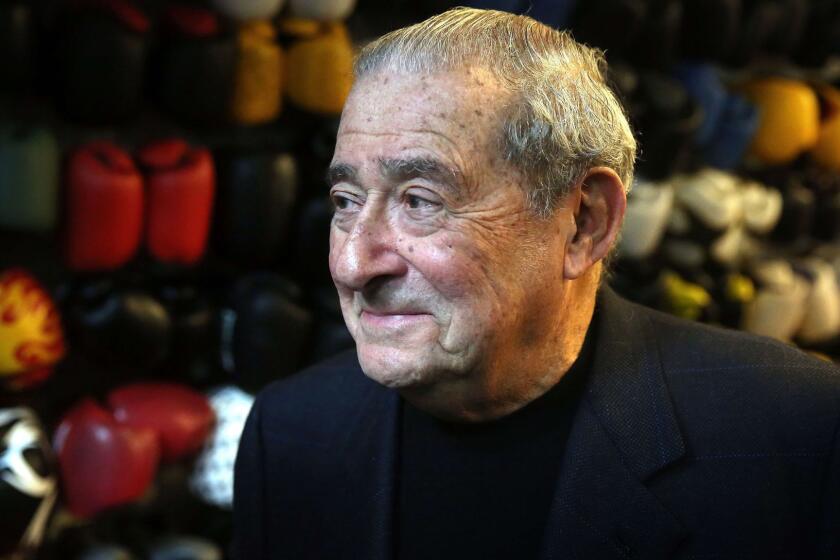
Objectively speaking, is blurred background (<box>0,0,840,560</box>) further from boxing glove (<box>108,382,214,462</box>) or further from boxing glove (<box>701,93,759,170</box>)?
boxing glove (<box>701,93,759,170</box>)

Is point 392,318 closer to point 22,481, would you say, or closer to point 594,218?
point 594,218

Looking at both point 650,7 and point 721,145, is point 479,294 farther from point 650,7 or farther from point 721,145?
point 721,145

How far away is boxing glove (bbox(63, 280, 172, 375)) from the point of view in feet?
7.70

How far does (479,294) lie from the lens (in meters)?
1.08

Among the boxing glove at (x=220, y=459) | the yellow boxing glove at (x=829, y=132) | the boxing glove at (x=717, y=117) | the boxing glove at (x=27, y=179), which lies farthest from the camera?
the yellow boxing glove at (x=829, y=132)

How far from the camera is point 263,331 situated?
2.51 m

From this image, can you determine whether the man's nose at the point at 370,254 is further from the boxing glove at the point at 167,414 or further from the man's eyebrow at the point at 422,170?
the boxing glove at the point at 167,414

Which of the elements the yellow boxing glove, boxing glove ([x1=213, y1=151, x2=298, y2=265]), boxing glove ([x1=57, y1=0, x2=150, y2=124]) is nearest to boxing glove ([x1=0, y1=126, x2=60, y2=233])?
→ boxing glove ([x1=57, y1=0, x2=150, y2=124])

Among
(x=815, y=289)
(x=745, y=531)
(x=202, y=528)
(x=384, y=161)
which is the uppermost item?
(x=384, y=161)

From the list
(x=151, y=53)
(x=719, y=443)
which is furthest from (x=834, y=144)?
(x=719, y=443)

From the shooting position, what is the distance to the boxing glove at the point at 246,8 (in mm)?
2490

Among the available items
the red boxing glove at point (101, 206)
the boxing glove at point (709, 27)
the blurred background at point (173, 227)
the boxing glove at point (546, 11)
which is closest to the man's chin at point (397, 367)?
the boxing glove at point (546, 11)

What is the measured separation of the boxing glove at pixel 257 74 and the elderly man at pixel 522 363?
142 centimetres

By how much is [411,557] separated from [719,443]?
42cm
